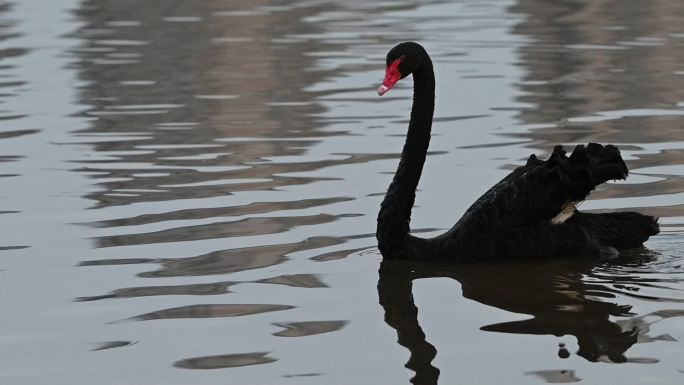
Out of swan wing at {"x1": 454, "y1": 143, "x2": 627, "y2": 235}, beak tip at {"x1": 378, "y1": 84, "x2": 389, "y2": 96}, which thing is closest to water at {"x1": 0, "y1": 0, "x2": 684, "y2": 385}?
swan wing at {"x1": 454, "y1": 143, "x2": 627, "y2": 235}

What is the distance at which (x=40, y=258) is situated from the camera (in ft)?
19.7

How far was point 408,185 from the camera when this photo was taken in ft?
19.6

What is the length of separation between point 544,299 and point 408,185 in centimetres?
91

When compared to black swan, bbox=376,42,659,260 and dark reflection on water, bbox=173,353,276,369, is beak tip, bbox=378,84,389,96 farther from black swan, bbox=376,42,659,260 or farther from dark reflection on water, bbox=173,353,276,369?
dark reflection on water, bbox=173,353,276,369

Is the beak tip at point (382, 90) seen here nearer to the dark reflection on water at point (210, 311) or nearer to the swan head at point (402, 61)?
the swan head at point (402, 61)

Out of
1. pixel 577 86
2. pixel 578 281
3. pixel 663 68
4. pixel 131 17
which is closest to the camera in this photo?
pixel 578 281

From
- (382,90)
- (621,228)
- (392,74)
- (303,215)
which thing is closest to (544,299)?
(621,228)

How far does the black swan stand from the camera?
5.64 m

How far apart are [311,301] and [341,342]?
0.55 m

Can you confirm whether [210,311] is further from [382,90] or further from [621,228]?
Result: [621,228]

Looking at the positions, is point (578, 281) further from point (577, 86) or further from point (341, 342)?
point (577, 86)

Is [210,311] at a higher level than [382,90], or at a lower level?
lower

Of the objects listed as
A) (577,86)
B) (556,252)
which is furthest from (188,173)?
(577,86)

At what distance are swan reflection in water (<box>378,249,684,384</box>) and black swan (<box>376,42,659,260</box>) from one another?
0.07m
